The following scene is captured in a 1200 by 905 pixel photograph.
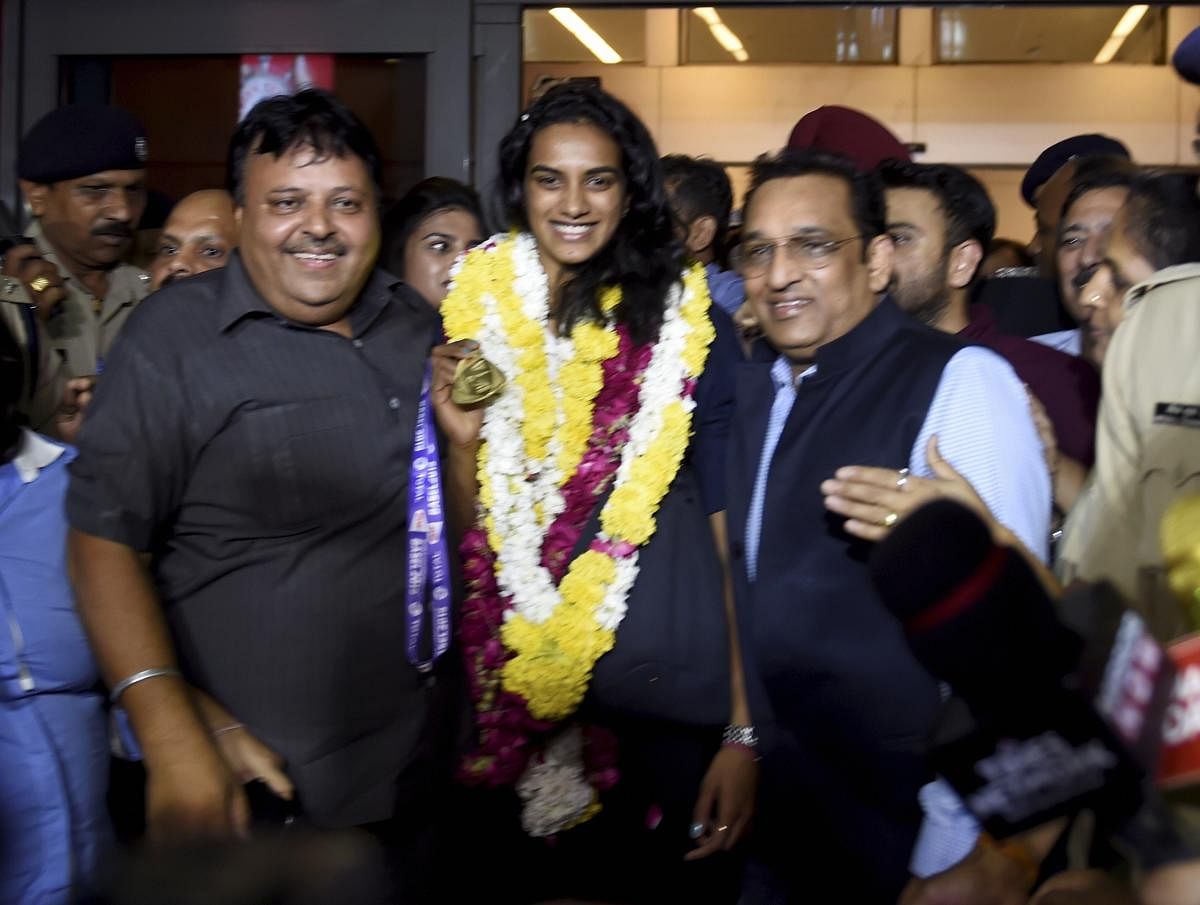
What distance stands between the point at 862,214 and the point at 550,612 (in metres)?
1.16

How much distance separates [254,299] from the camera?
3064 millimetres

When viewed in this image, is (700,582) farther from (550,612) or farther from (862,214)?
(862,214)

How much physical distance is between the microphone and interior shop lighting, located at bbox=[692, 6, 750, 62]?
672 centimetres

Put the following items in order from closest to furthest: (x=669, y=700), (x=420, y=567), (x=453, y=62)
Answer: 1. (x=420, y=567)
2. (x=669, y=700)
3. (x=453, y=62)

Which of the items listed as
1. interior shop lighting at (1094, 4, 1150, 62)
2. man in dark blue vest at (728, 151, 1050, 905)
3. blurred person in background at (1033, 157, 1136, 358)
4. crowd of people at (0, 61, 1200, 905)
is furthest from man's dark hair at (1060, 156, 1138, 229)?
interior shop lighting at (1094, 4, 1150, 62)

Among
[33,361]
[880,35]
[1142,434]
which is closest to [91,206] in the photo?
[33,361]

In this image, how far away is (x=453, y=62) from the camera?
5.35 meters

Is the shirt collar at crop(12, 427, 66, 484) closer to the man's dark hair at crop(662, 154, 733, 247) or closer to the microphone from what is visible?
the microphone

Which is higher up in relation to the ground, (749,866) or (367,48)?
(367,48)

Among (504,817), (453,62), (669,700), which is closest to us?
(669,700)

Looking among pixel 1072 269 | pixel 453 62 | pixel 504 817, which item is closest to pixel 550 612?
pixel 504 817

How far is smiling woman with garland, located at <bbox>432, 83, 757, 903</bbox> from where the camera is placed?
335 centimetres

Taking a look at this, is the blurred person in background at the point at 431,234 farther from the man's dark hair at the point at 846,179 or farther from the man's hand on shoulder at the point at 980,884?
the man's hand on shoulder at the point at 980,884

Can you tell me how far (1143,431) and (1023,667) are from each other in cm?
135
